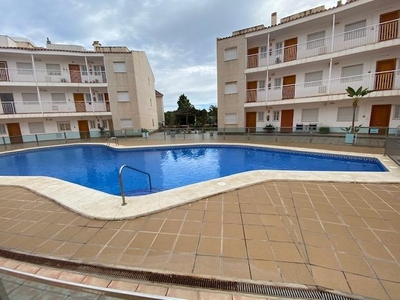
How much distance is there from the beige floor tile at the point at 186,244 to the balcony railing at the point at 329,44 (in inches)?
639

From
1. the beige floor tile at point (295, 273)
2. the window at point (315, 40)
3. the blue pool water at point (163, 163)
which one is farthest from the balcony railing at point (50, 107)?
the beige floor tile at point (295, 273)

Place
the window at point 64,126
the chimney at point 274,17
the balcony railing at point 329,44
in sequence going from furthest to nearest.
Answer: the window at point 64,126
the chimney at point 274,17
the balcony railing at point 329,44

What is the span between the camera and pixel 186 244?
2.70 metres

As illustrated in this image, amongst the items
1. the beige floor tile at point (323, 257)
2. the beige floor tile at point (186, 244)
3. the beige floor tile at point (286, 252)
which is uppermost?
the beige floor tile at point (186, 244)

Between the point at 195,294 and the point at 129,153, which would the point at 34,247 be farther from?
the point at 129,153

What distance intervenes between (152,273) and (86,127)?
2118cm

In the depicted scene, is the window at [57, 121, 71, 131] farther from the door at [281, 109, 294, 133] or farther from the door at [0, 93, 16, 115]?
the door at [281, 109, 294, 133]

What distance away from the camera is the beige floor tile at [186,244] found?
258cm

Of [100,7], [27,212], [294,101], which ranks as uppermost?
[100,7]

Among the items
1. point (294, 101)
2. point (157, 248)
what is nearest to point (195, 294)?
point (157, 248)

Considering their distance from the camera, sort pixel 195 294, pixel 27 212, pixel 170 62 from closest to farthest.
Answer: pixel 195 294
pixel 27 212
pixel 170 62

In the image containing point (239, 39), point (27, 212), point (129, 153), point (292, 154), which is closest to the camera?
point (27, 212)

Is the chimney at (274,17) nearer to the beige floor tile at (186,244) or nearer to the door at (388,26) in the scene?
the door at (388,26)

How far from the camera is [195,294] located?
76.3 inches
